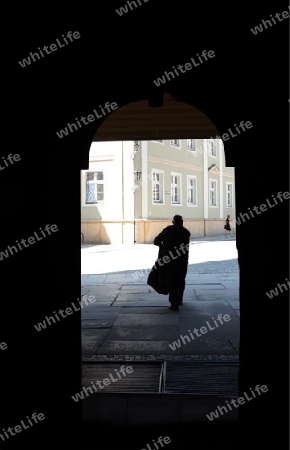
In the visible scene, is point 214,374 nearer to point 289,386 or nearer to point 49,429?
point 289,386

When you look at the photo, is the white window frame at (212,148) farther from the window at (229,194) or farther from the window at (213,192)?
the window at (229,194)

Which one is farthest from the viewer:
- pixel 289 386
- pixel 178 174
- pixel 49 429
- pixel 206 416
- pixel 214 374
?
pixel 178 174

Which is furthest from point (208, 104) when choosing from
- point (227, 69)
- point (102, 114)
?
point (102, 114)


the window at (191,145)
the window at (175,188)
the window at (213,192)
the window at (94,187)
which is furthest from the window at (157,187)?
the window at (213,192)

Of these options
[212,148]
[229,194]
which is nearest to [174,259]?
[212,148]

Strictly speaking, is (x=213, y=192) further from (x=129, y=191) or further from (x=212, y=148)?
(x=129, y=191)

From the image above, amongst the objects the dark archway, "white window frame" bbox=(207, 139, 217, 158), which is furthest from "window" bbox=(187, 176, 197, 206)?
the dark archway

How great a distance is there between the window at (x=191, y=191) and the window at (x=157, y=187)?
3035 mm

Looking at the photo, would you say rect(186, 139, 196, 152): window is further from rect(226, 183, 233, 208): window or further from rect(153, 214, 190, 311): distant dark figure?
rect(153, 214, 190, 311): distant dark figure

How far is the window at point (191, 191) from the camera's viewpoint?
86.4ft

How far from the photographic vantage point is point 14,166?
302cm

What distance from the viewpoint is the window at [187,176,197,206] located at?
86.4 ft

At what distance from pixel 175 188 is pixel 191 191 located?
194 centimetres

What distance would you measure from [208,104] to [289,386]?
2332mm
